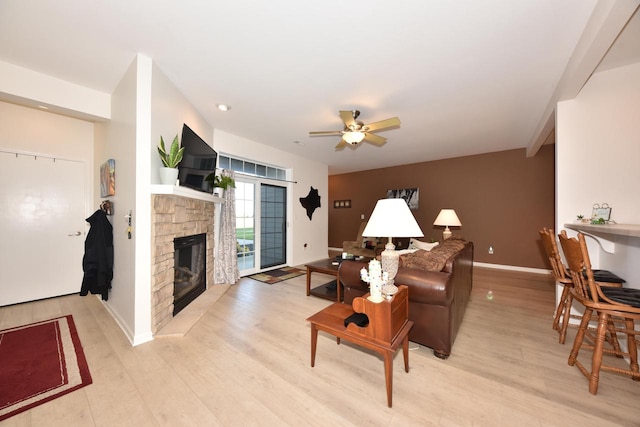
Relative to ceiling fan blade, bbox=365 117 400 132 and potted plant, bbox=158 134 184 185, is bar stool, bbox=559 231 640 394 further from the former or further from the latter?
potted plant, bbox=158 134 184 185

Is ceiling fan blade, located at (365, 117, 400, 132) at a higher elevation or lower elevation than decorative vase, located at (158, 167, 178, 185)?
higher

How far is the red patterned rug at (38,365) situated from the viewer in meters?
1.52

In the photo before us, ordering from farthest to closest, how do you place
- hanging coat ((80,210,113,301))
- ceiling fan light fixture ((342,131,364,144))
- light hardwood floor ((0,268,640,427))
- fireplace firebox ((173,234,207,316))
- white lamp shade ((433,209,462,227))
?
white lamp shade ((433,209,462,227)), ceiling fan light fixture ((342,131,364,144)), fireplace firebox ((173,234,207,316)), hanging coat ((80,210,113,301)), light hardwood floor ((0,268,640,427))

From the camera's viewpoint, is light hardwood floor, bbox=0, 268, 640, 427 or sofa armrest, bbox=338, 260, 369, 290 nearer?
light hardwood floor, bbox=0, 268, 640, 427

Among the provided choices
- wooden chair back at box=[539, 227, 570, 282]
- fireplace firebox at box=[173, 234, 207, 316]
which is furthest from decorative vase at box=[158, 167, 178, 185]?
wooden chair back at box=[539, 227, 570, 282]

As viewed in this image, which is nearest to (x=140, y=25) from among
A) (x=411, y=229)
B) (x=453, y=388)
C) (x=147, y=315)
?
(x=147, y=315)

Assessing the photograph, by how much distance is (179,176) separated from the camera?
8.26 feet

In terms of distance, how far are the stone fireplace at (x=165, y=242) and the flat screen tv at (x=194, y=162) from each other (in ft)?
0.75

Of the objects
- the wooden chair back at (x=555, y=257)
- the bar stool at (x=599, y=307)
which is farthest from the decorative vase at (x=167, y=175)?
the wooden chair back at (x=555, y=257)

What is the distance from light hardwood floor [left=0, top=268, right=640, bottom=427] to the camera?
1358mm

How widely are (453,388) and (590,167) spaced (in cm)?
273

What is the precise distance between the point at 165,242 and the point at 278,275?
243cm

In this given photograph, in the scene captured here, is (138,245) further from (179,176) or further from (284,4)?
(284,4)

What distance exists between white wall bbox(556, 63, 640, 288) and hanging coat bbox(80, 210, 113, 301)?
5114 millimetres
